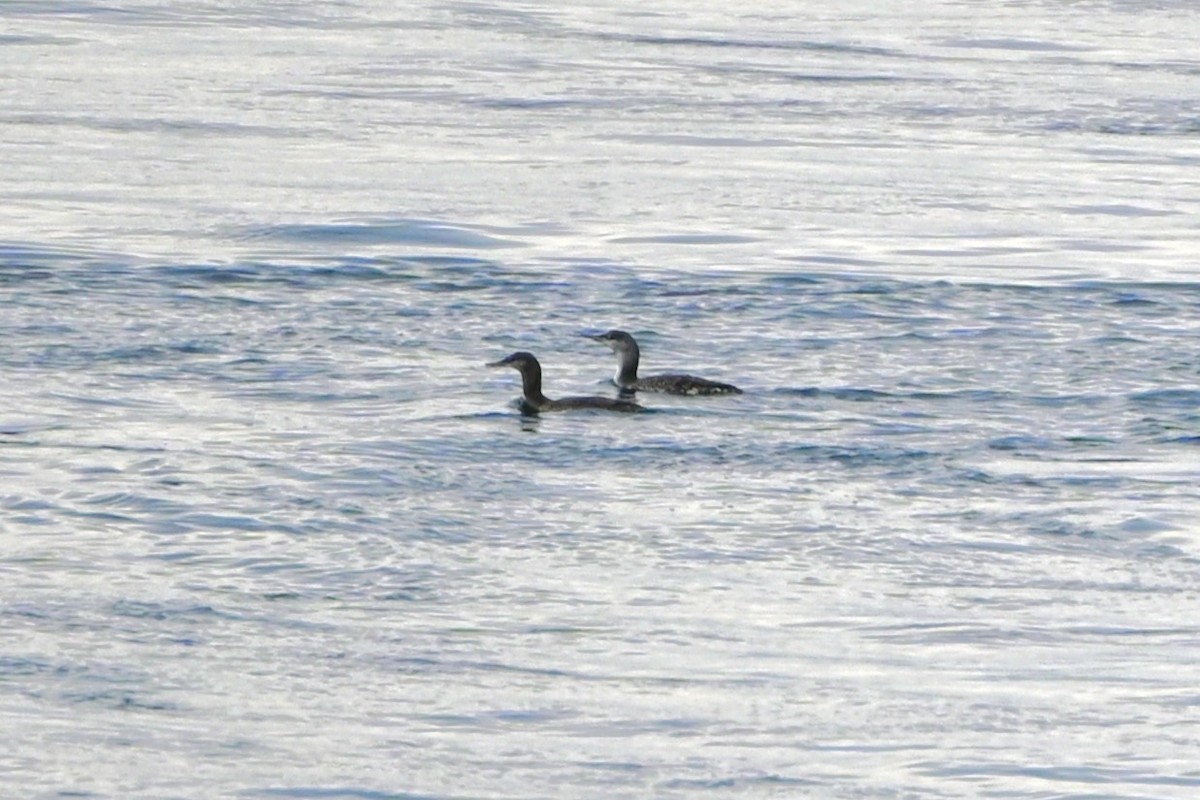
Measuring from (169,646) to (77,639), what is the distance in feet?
1.09

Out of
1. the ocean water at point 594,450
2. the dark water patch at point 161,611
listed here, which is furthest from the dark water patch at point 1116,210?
the dark water patch at point 161,611

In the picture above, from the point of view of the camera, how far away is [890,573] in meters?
10.3

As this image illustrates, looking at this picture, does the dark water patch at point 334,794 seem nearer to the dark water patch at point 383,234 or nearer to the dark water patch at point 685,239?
the dark water patch at point 383,234

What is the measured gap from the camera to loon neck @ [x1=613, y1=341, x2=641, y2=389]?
14.7 m

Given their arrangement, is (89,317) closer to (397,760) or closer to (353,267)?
(353,267)

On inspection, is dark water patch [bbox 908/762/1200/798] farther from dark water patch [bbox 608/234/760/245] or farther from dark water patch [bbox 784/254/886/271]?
dark water patch [bbox 608/234/760/245]

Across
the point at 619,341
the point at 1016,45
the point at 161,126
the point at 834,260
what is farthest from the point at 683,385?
the point at 1016,45

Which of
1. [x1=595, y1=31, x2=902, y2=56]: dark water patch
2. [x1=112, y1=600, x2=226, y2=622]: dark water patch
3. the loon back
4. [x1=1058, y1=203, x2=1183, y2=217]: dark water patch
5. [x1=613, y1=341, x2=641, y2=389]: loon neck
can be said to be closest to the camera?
[x1=112, y1=600, x2=226, y2=622]: dark water patch

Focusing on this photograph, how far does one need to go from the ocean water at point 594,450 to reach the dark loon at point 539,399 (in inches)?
6.3

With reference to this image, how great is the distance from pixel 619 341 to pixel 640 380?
647mm

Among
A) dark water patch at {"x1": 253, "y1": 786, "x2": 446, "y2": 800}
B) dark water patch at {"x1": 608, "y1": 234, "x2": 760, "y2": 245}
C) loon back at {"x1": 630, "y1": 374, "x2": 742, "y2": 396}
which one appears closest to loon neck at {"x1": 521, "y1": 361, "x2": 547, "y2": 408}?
loon back at {"x1": 630, "y1": 374, "x2": 742, "y2": 396}

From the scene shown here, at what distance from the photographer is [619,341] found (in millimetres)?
15047

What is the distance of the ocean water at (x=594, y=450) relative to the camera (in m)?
8.25

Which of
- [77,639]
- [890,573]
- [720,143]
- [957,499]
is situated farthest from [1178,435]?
[720,143]
